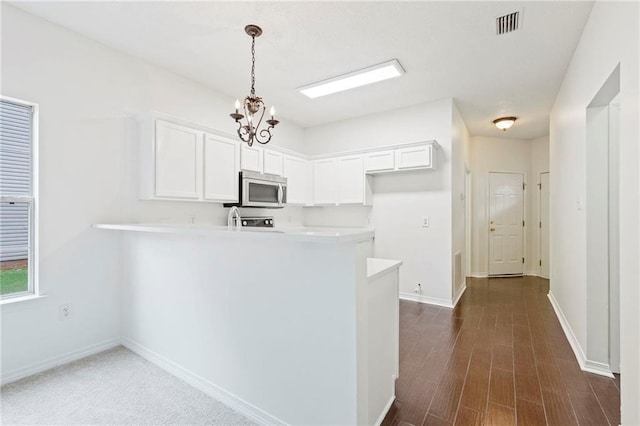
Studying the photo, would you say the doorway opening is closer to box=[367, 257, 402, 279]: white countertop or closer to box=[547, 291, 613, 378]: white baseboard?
box=[547, 291, 613, 378]: white baseboard

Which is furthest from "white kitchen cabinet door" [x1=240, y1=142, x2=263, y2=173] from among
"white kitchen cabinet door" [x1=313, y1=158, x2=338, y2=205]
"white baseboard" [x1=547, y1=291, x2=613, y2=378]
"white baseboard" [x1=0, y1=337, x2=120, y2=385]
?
"white baseboard" [x1=547, y1=291, x2=613, y2=378]

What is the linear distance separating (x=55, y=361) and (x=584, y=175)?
15.3 feet

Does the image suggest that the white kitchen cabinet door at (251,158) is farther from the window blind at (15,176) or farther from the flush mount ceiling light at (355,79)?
the window blind at (15,176)

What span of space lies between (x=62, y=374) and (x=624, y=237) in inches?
155

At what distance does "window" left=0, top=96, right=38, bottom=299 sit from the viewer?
2.28m

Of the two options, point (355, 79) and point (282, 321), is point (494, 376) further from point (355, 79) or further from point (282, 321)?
point (355, 79)

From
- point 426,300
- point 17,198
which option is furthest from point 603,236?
point 17,198

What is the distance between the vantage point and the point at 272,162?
4.22 metres

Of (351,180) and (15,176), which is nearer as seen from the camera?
(15,176)

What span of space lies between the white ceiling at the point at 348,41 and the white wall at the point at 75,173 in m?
0.25

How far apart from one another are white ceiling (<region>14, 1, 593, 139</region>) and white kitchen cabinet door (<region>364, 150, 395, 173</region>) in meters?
0.79

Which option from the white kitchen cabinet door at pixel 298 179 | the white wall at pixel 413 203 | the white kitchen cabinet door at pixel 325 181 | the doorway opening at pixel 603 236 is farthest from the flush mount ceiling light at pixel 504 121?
the white kitchen cabinet door at pixel 298 179

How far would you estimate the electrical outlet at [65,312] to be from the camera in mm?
2496

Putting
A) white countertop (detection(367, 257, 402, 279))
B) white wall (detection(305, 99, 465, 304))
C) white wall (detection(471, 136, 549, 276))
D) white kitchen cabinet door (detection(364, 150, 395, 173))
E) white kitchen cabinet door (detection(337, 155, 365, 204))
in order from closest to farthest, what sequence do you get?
white countertop (detection(367, 257, 402, 279)) < white wall (detection(305, 99, 465, 304)) < white kitchen cabinet door (detection(364, 150, 395, 173)) < white kitchen cabinet door (detection(337, 155, 365, 204)) < white wall (detection(471, 136, 549, 276))
